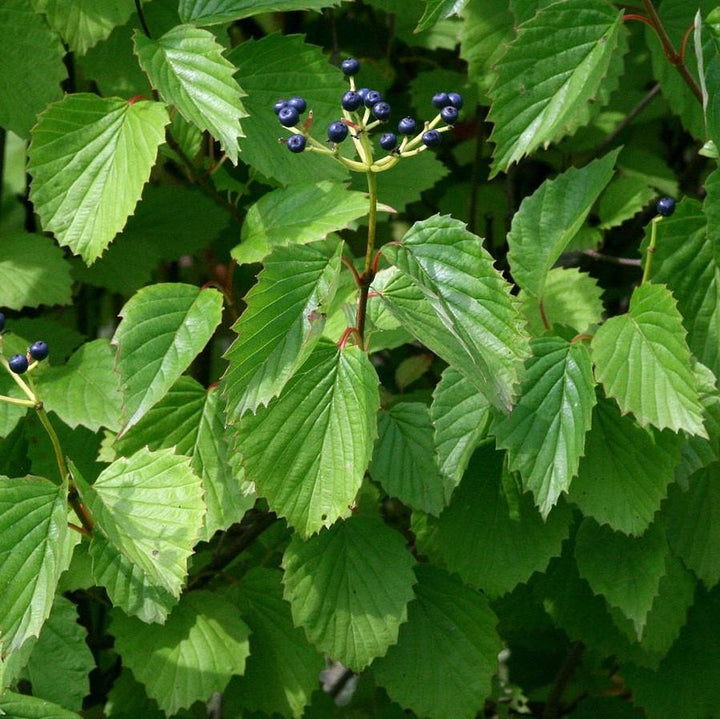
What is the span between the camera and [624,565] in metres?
1.91

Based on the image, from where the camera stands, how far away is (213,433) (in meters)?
1.82

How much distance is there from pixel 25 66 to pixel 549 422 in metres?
1.17

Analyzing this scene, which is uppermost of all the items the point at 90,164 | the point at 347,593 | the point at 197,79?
the point at 197,79

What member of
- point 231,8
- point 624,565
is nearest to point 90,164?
point 231,8

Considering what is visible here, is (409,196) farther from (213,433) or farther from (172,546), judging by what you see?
(172,546)

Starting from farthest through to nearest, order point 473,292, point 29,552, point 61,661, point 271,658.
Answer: point 271,658
point 61,661
point 29,552
point 473,292

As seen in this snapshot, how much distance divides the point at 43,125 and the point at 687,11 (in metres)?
1.20

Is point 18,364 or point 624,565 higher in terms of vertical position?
point 18,364

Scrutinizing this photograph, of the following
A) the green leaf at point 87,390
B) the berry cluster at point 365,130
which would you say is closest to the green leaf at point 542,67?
the berry cluster at point 365,130

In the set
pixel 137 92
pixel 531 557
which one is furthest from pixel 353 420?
pixel 137 92

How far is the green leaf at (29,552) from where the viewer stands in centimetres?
154

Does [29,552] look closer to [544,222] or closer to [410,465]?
[410,465]

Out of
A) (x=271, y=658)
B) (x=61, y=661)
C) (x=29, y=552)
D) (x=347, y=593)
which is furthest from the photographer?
(x=271, y=658)

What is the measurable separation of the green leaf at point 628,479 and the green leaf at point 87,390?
2.63 feet
